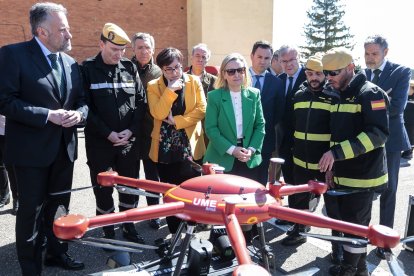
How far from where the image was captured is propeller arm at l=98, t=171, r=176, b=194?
2236 mm

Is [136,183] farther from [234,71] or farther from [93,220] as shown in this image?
[234,71]

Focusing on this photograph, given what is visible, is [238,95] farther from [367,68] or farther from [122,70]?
[367,68]

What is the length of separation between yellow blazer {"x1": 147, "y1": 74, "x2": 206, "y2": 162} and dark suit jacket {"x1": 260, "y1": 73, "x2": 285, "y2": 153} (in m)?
0.69

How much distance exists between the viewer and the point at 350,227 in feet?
5.37

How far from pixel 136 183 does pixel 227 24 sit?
Result: 2313cm

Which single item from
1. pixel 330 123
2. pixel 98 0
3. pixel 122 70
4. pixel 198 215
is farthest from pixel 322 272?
pixel 98 0

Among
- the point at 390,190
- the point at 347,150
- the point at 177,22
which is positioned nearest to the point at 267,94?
the point at 347,150

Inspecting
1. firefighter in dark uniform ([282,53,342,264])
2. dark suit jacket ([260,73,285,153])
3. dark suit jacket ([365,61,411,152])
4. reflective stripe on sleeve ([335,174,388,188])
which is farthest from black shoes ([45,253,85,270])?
dark suit jacket ([365,61,411,152])

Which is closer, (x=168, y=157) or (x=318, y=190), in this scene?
(x=318, y=190)

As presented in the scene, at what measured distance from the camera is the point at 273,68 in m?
5.56

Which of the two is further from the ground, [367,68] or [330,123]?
[367,68]

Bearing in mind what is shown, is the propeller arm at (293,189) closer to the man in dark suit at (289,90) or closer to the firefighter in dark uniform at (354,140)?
the firefighter in dark uniform at (354,140)

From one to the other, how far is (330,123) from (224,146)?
94 centimetres

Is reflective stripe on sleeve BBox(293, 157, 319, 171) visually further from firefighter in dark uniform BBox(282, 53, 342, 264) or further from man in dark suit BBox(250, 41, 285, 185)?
man in dark suit BBox(250, 41, 285, 185)
